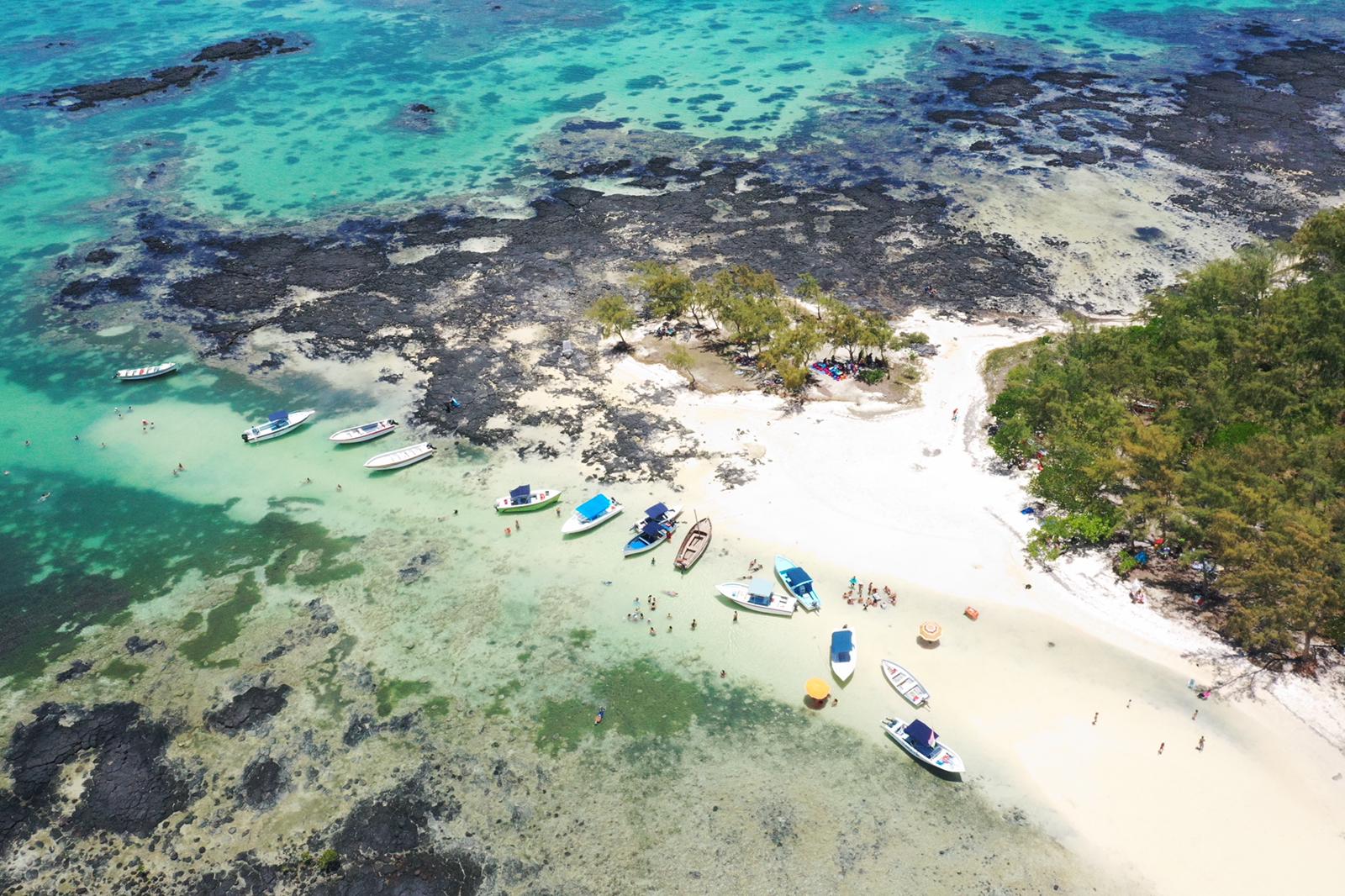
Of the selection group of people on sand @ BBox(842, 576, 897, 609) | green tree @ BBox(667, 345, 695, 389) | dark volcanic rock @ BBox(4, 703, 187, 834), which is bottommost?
dark volcanic rock @ BBox(4, 703, 187, 834)

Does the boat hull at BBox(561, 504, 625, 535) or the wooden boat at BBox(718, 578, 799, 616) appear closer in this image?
the wooden boat at BBox(718, 578, 799, 616)

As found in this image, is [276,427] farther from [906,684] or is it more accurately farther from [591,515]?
[906,684]

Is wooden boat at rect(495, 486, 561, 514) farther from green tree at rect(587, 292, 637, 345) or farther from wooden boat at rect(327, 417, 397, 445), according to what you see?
green tree at rect(587, 292, 637, 345)

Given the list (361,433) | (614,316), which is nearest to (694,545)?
(614,316)

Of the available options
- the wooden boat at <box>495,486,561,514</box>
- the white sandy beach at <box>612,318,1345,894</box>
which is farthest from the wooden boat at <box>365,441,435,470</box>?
the white sandy beach at <box>612,318,1345,894</box>

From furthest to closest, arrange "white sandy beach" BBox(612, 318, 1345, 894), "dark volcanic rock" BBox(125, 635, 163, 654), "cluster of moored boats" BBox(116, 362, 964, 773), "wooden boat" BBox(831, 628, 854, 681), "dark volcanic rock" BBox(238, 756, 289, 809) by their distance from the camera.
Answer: "dark volcanic rock" BBox(125, 635, 163, 654)
"wooden boat" BBox(831, 628, 854, 681)
"cluster of moored boats" BBox(116, 362, 964, 773)
"dark volcanic rock" BBox(238, 756, 289, 809)
"white sandy beach" BBox(612, 318, 1345, 894)

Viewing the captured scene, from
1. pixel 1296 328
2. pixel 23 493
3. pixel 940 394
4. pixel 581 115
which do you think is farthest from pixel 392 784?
pixel 581 115

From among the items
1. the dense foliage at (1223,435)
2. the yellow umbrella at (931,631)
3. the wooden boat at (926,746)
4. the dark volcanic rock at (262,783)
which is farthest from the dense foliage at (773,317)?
the dark volcanic rock at (262,783)

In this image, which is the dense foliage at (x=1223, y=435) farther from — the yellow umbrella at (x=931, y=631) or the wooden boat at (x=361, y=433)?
the wooden boat at (x=361, y=433)
